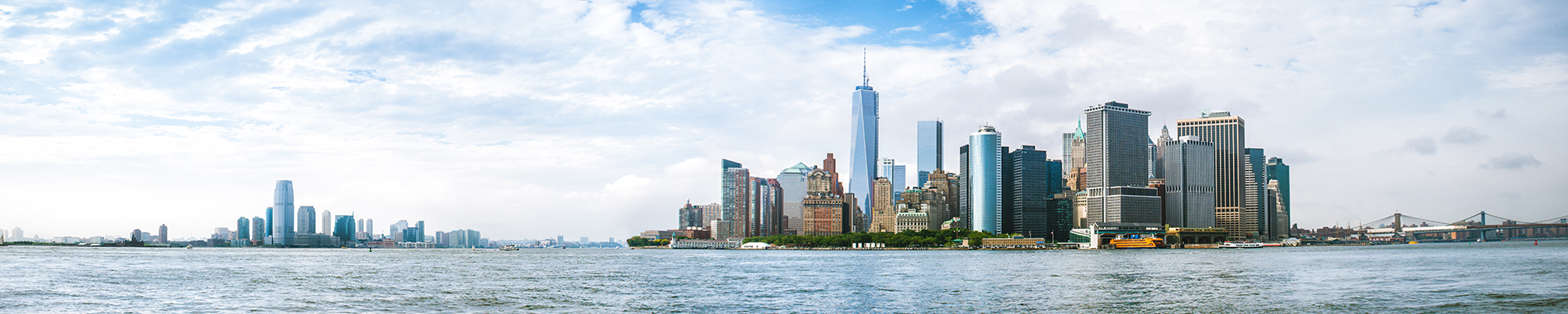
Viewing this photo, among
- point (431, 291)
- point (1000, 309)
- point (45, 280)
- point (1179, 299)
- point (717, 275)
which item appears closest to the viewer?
point (1000, 309)

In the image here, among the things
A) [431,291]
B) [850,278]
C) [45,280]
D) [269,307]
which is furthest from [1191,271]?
[45,280]

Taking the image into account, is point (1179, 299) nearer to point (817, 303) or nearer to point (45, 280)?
point (817, 303)

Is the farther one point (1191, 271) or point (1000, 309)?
point (1191, 271)

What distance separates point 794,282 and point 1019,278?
19917 mm

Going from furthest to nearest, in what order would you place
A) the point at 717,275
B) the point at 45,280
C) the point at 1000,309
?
the point at 717,275 < the point at 45,280 < the point at 1000,309

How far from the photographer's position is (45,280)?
281ft

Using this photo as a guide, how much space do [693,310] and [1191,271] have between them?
6621 centimetres

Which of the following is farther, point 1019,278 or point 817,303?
point 1019,278

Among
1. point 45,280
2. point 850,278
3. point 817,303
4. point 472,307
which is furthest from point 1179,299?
point 45,280

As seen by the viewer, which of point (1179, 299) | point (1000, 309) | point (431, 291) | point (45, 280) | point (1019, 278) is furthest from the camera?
point (1019, 278)

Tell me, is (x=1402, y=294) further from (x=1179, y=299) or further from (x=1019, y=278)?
(x=1019, y=278)

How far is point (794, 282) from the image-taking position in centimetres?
8738

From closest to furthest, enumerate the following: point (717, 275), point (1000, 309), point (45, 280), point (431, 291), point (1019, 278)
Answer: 1. point (1000, 309)
2. point (431, 291)
3. point (45, 280)
4. point (1019, 278)
5. point (717, 275)

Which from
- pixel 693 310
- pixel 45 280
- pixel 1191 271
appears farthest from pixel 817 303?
pixel 45 280
